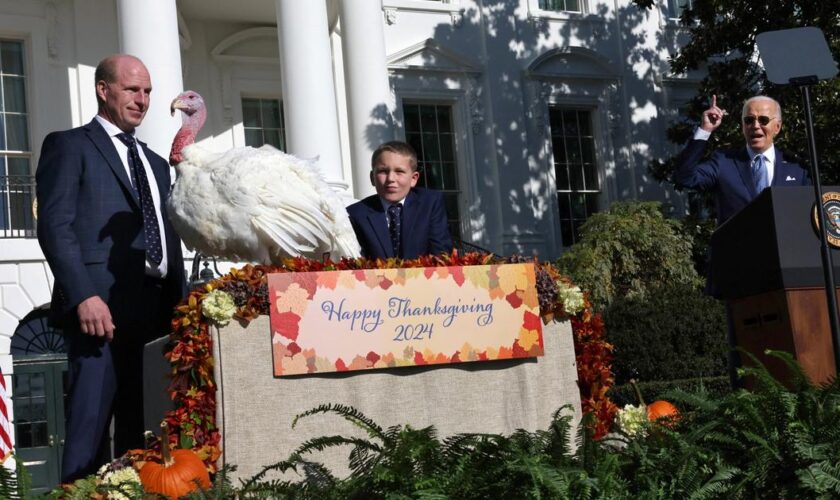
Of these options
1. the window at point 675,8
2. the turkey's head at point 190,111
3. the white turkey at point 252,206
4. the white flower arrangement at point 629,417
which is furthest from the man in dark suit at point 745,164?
the window at point 675,8

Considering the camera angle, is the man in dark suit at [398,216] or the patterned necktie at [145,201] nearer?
the patterned necktie at [145,201]

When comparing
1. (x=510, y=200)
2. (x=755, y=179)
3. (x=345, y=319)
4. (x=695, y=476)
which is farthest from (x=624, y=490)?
(x=510, y=200)

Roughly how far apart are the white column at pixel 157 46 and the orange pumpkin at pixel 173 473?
11.2m

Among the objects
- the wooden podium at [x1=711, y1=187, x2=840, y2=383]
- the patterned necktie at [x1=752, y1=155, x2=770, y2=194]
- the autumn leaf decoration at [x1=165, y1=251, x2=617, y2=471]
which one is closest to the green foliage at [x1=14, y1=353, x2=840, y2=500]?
the autumn leaf decoration at [x1=165, y1=251, x2=617, y2=471]

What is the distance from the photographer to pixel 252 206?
514 cm

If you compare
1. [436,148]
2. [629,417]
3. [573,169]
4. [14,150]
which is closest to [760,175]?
[629,417]

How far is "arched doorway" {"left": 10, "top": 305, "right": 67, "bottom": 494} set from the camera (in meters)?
17.7

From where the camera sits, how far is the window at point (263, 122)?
2045 centimetres

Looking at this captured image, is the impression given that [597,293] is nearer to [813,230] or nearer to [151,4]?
[151,4]

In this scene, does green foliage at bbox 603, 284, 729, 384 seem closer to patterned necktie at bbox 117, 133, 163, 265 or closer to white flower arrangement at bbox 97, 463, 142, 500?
patterned necktie at bbox 117, 133, 163, 265

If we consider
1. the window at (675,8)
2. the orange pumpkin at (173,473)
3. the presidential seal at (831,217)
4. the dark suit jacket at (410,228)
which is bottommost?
the orange pumpkin at (173,473)

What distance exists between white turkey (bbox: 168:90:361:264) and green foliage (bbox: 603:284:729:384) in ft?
36.9

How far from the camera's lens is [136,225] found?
5.27 metres

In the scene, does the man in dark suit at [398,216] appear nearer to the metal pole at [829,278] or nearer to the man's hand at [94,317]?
the man's hand at [94,317]
